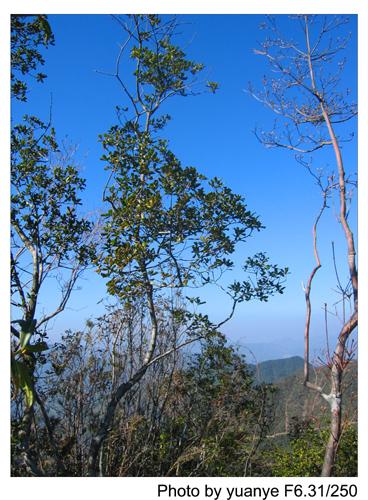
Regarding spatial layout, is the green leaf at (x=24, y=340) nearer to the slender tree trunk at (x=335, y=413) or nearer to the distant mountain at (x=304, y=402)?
the slender tree trunk at (x=335, y=413)

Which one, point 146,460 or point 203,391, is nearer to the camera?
point 146,460

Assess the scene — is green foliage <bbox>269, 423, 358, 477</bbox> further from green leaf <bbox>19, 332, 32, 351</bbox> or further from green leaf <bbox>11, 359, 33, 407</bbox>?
green leaf <bbox>19, 332, 32, 351</bbox>

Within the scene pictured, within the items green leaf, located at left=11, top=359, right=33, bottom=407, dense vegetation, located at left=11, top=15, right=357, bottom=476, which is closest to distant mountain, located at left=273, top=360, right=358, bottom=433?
dense vegetation, located at left=11, top=15, right=357, bottom=476

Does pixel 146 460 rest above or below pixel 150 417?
below

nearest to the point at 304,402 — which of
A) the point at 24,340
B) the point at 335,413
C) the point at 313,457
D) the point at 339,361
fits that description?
the point at 313,457

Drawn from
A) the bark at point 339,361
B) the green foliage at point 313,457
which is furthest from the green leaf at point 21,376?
the green foliage at point 313,457

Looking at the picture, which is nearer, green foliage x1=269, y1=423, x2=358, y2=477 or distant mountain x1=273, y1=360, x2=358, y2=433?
green foliage x1=269, y1=423, x2=358, y2=477

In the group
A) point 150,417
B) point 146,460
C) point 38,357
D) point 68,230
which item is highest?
point 68,230

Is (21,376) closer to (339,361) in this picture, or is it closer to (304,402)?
(339,361)

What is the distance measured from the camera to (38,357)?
10.9 ft
